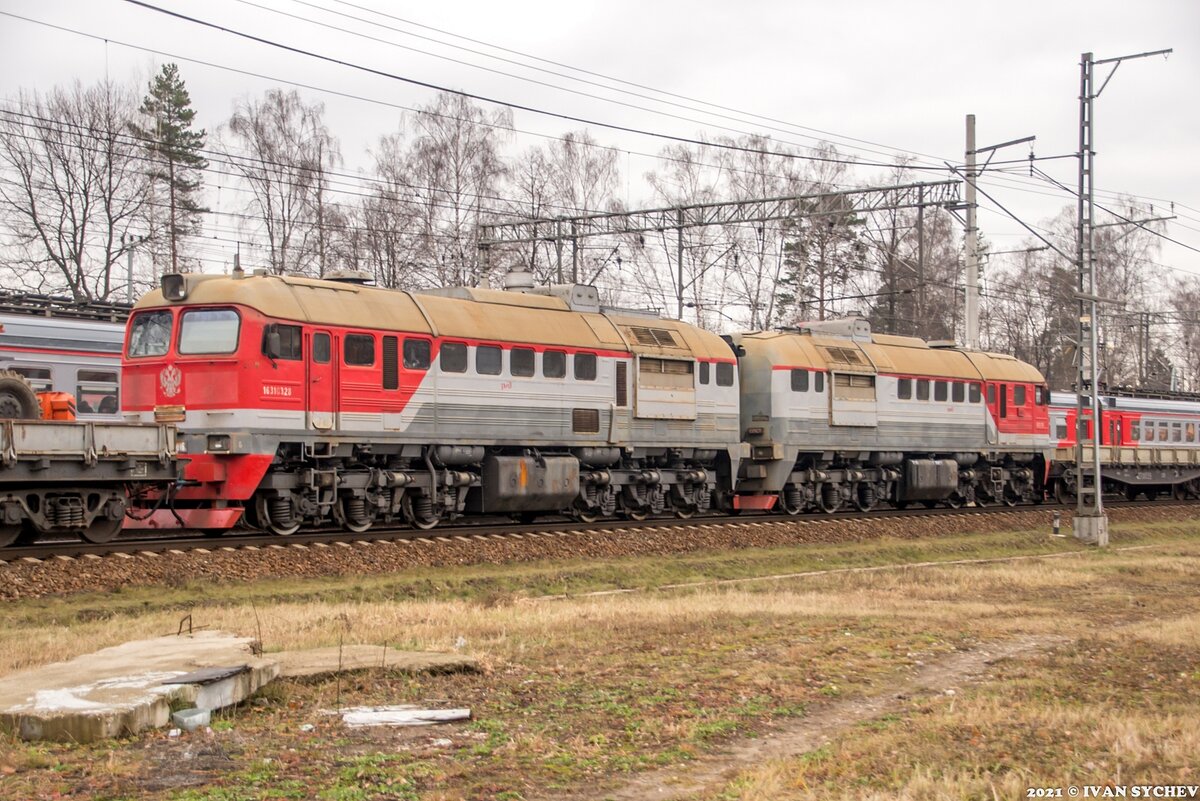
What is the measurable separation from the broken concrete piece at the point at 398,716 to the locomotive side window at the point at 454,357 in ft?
48.7

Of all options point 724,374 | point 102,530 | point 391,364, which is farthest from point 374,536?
point 724,374

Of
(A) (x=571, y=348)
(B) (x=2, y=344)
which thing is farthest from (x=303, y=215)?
(A) (x=571, y=348)

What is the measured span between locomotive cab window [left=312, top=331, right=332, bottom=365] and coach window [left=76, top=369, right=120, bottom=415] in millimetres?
9477

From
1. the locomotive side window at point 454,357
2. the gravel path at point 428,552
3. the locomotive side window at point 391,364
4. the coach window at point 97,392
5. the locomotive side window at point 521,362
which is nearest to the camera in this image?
the gravel path at point 428,552

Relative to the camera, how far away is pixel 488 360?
24906 mm

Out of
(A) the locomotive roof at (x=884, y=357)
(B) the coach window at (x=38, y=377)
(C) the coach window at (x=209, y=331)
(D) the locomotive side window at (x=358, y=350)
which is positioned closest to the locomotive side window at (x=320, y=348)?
(D) the locomotive side window at (x=358, y=350)

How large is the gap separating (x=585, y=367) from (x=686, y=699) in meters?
16.8

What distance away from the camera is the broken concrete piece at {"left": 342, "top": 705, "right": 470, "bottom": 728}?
9258 millimetres

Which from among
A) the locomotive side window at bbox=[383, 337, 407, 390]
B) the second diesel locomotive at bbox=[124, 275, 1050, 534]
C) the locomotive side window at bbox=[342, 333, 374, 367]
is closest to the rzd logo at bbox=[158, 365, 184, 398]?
the second diesel locomotive at bbox=[124, 275, 1050, 534]

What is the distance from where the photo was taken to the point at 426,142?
178 ft

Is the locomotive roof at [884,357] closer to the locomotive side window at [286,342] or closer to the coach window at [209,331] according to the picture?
the locomotive side window at [286,342]

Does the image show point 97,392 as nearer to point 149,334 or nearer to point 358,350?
point 149,334

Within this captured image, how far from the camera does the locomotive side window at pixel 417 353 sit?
23.5 m

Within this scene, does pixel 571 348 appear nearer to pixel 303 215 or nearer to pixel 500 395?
pixel 500 395
